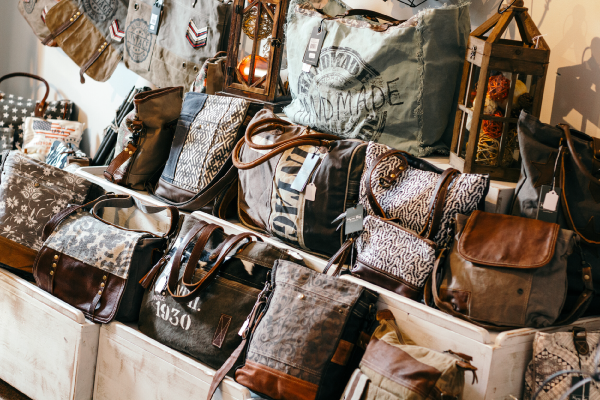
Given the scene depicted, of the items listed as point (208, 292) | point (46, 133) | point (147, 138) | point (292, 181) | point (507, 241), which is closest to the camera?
point (507, 241)

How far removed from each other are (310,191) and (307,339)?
484mm

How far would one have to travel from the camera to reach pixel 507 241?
1.43m

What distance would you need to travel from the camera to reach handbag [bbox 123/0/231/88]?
2586mm

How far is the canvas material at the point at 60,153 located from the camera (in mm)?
3062

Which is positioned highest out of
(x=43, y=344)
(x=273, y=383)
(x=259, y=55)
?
(x=259, y=55)

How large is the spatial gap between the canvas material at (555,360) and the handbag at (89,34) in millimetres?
2624

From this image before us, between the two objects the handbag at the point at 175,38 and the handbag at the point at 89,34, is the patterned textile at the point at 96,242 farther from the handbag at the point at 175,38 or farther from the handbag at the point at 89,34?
the handbag at the point at 89,34

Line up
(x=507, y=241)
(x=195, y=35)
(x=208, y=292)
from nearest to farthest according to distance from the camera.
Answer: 1. (x=507, y=241)
2. (x=208, y=292)
3. (x=195, y=35)

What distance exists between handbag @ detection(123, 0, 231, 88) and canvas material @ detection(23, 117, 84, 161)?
757 millimetres

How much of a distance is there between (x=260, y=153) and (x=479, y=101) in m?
0.76

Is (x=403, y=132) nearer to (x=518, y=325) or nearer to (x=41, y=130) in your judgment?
(x=518, y=325)

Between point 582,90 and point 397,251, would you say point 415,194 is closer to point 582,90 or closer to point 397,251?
point 397,251

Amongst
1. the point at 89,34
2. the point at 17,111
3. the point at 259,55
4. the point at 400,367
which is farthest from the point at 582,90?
the point at 17,111

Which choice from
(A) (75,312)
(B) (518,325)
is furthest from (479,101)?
(A) (75,312)
